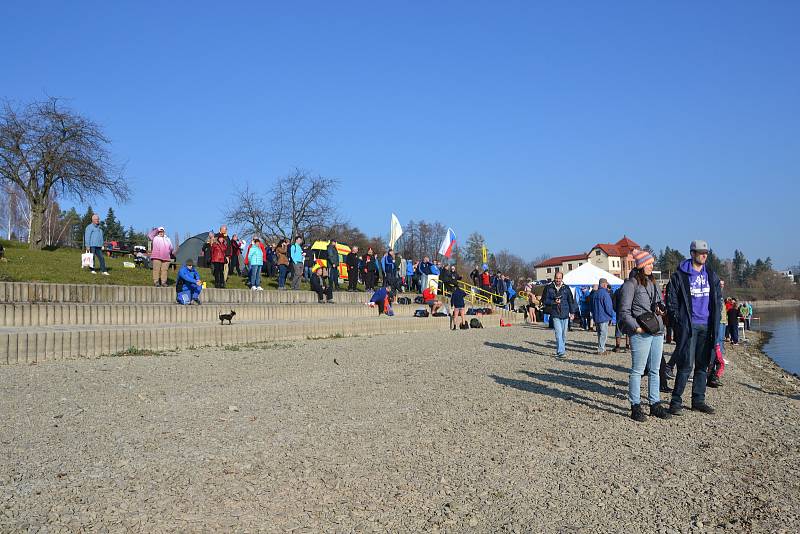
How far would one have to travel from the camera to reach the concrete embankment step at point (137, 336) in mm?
9531

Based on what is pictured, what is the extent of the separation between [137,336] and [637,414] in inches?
345

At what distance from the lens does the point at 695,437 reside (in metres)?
6.07

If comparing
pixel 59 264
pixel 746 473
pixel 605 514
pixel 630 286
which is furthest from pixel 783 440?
pixel 59 264

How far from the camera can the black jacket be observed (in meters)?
7.05

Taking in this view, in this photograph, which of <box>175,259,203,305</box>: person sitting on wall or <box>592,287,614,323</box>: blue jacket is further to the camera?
<box>175,259,203,305</box>: person sitting on wall

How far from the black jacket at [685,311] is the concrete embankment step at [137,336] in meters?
9.03

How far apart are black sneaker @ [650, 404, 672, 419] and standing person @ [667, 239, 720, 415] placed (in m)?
0.16

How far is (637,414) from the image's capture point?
680cm

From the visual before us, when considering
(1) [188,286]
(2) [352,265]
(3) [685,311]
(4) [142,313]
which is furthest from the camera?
(2) [352,265]

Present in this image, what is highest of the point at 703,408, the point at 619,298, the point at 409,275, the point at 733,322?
the point at 409,275

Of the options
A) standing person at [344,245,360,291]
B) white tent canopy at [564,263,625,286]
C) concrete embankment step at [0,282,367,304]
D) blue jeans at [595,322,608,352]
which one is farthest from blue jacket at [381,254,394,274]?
blue jeans at [595,322,608,352]

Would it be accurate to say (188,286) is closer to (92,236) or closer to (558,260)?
(92,236)

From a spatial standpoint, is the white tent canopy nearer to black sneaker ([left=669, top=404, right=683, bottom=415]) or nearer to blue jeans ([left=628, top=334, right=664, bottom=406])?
black sneaker ([left=669, top=404, right=683, bottom=415])

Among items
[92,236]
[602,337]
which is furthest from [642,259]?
[92,236]
